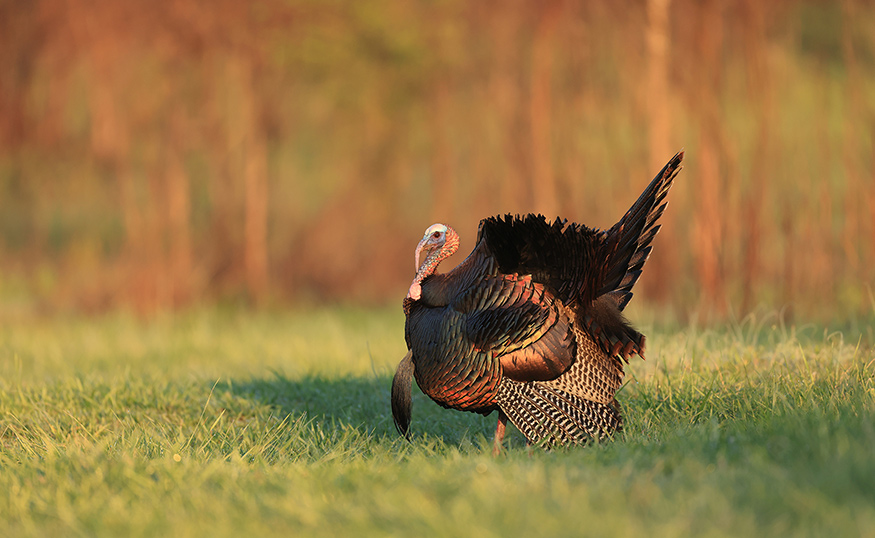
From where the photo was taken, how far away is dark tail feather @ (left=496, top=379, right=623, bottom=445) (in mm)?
4273

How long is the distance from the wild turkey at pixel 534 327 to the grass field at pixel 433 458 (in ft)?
0.77

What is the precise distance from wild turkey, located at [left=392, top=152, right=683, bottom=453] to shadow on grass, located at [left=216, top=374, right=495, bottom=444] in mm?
590

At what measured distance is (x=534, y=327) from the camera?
4.35 meters

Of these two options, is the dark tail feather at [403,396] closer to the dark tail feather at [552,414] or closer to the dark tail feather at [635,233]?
the dark tail feather at [552,414]

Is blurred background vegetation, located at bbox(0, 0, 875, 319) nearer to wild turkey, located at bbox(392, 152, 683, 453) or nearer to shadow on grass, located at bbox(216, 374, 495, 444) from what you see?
shadow on grass, located at bbox(216, 374, 495, 444)

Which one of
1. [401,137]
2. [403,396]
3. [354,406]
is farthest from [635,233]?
[401,137]

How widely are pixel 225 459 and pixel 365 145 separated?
11.8 metres

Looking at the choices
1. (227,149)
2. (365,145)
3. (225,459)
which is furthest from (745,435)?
(365,145)

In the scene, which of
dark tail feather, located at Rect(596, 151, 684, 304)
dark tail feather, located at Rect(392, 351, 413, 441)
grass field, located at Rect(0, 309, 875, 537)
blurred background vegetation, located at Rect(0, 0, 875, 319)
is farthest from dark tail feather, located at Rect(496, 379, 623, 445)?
blurred background vegetation, located at Rect(0, 0, 875, 319)

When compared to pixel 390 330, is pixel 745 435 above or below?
above

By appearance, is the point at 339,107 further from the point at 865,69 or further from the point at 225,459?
the point at 225,459

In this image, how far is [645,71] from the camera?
1104 cm

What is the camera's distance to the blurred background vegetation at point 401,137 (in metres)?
9.05

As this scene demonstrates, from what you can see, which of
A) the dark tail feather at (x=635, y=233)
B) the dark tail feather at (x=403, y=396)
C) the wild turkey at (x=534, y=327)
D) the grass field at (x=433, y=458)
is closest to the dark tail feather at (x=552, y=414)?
the wild turkey at (x=534, y=327)
